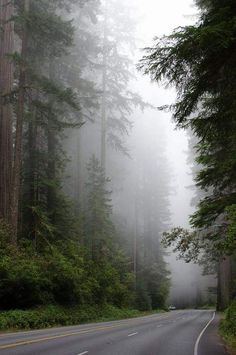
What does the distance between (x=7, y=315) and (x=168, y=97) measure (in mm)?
73196

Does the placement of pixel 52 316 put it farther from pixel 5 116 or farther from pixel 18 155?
pixel 5 116

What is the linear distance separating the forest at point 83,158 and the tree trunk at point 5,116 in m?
0.05

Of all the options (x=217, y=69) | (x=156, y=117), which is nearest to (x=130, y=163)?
(x=156, y=117)

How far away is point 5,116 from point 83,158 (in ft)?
91.8

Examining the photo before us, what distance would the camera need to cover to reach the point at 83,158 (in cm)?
5044

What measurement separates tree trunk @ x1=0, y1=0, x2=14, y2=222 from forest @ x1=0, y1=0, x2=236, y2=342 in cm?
5

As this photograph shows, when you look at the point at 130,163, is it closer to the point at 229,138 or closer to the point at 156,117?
the point at 156,117

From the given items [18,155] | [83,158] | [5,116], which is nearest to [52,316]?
[18,155]

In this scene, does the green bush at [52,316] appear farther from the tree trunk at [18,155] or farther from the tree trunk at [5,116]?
the tree trunk at [5,116]

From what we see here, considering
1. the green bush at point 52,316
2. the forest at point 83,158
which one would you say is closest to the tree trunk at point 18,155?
the forest at point 83,158

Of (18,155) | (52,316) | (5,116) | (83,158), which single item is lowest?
(52,316)

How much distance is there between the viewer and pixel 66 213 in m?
27.6

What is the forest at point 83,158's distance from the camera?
10570mm

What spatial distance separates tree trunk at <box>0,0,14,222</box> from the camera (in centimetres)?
2177
